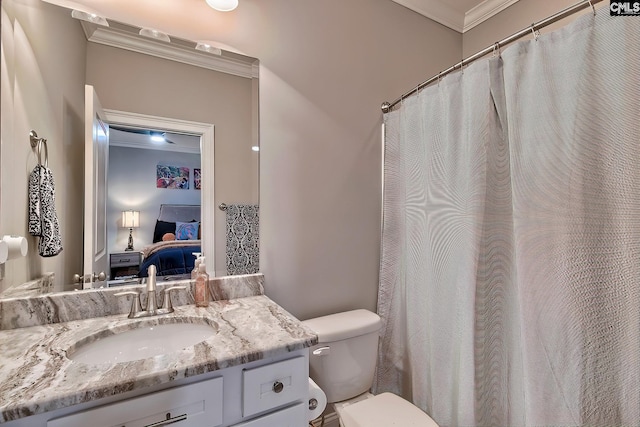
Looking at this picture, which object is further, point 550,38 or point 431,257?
point 431,257

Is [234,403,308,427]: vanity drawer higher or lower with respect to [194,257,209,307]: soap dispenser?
lower

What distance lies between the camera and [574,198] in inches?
35.9

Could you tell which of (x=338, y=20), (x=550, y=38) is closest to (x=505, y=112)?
(x=550, y=38)

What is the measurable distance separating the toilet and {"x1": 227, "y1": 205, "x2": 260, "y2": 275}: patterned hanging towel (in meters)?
0.40

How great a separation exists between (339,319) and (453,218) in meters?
0.71

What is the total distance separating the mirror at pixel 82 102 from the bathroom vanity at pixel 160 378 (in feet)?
0.99

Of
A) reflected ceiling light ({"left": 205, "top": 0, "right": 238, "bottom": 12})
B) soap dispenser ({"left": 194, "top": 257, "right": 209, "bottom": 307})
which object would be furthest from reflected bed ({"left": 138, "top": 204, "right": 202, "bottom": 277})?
reflected ceiling light ({"left": 205, "top": 0, "right": 238, "bottom": 12})

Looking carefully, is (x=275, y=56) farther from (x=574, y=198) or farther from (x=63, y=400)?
(x=63, y=400)

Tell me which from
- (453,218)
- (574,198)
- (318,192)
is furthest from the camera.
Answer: (318,192)

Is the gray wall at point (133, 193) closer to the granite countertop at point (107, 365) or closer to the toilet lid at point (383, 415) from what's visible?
the granite countertop at point (107, 365)

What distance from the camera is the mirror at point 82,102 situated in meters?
0.95

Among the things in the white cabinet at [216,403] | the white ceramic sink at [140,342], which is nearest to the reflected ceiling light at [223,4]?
the white ceramic sink at [140,342]

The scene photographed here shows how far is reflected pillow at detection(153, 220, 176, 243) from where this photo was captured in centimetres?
118

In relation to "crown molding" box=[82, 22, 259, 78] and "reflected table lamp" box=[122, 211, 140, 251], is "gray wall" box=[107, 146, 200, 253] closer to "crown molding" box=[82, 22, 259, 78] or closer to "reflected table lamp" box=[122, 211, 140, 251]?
"reflected table lamp" box=[122, 211, 140, 251]
